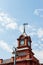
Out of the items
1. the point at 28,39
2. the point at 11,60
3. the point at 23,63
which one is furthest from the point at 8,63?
the point at 28,39

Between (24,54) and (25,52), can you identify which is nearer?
(24,54)

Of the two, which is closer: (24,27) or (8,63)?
(8,63)

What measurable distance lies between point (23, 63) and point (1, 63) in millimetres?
6700

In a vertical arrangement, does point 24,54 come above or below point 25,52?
below

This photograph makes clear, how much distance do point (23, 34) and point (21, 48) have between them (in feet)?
14.0

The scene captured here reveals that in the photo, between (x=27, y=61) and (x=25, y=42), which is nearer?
(x=27, y=61)

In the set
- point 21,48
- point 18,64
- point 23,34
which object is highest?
point 23,34

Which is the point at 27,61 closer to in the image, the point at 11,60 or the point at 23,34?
the point at 11,60

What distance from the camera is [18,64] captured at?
5247 cm

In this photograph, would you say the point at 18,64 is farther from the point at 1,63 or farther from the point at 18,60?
the point at 1,63

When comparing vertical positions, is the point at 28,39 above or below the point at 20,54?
above

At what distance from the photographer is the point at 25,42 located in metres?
55.5

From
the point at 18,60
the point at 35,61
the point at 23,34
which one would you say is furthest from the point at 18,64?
the point at 23,34

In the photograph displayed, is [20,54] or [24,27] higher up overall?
[24,27]
